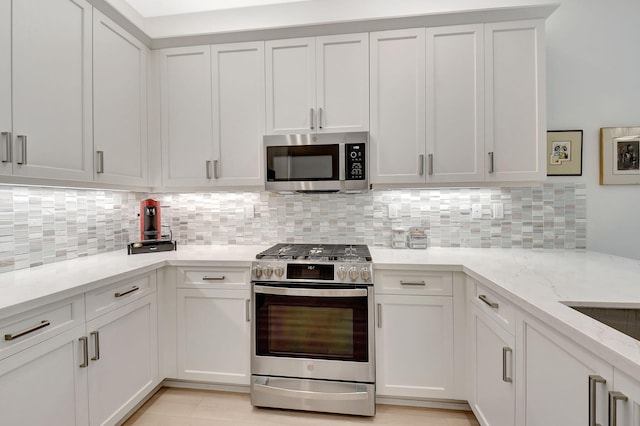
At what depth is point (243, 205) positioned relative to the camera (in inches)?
101

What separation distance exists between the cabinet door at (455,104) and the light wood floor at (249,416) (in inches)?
58.3

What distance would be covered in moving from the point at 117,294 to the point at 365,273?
1368 mm

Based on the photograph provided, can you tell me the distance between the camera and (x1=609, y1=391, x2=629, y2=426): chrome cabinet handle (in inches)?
29.2

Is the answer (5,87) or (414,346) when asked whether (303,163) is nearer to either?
(414,346)

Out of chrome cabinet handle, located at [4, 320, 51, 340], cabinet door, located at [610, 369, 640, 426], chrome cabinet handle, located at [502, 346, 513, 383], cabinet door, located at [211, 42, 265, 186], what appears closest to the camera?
cabinet door, located at [610, 369, 640, 426]

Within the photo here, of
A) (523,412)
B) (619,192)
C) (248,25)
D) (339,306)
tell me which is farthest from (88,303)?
(619,192)

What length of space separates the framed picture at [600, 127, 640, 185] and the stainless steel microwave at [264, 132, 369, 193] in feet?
5.54

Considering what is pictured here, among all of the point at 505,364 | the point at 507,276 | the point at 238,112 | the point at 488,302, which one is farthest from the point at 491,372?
the point at 238,112

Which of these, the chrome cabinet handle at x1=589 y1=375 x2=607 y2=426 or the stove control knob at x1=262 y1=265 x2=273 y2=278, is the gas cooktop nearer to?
the stove control knob at x1=262 y1=265 x2=273 y2=278

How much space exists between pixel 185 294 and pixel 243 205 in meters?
0.86

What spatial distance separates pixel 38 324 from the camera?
121 cm

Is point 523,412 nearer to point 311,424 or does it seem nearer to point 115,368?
point 311,424

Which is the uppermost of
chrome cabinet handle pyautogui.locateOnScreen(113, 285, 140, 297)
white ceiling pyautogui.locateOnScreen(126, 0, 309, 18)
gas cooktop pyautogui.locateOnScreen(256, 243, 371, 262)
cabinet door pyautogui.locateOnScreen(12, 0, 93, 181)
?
white ceiling pyautogui.locateOnScreen(126, 0, 309, 18)

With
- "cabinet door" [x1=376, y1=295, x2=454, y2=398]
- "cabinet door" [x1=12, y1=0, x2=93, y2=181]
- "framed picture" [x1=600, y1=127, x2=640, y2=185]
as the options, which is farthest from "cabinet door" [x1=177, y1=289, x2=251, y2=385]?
"framed picture" [x1=600, y1=127, x2=640, y2=185]
